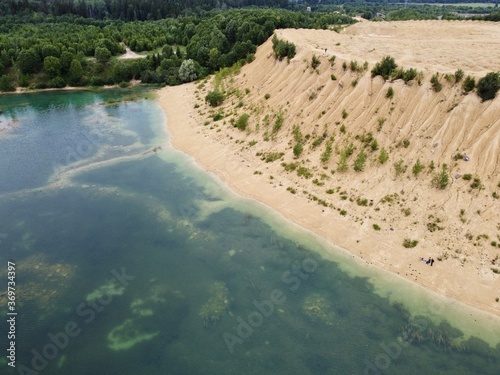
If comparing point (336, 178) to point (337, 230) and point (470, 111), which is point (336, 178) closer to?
point (337, 230)

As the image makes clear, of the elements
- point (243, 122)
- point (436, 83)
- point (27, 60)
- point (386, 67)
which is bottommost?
point (243, 122)

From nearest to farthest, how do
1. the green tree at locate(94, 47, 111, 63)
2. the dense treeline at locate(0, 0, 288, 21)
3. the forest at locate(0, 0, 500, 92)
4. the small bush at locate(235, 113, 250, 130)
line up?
the small bush at locate(235, 113, 250, 130) < the forest at locate(0, 0, 500, 92) < the green tree at locate(94, 47, 111, 63) < the dense treeline at locate(0, 0, 288, 21)

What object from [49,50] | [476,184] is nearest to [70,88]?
[49,50]

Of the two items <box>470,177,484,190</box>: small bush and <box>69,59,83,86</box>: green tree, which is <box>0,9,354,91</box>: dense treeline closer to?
<box>69,59,83,86</box>: green tree

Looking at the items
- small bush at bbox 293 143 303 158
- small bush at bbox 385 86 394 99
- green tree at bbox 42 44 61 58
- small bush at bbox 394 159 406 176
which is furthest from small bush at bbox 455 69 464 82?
green tree at bbox 42 44 61 58

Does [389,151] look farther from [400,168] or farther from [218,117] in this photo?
[218,117]

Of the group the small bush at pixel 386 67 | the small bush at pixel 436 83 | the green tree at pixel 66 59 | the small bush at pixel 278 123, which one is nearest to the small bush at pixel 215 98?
the small bush at pixel 278 123

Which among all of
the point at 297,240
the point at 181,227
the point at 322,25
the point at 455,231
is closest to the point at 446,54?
the point at 455,231
